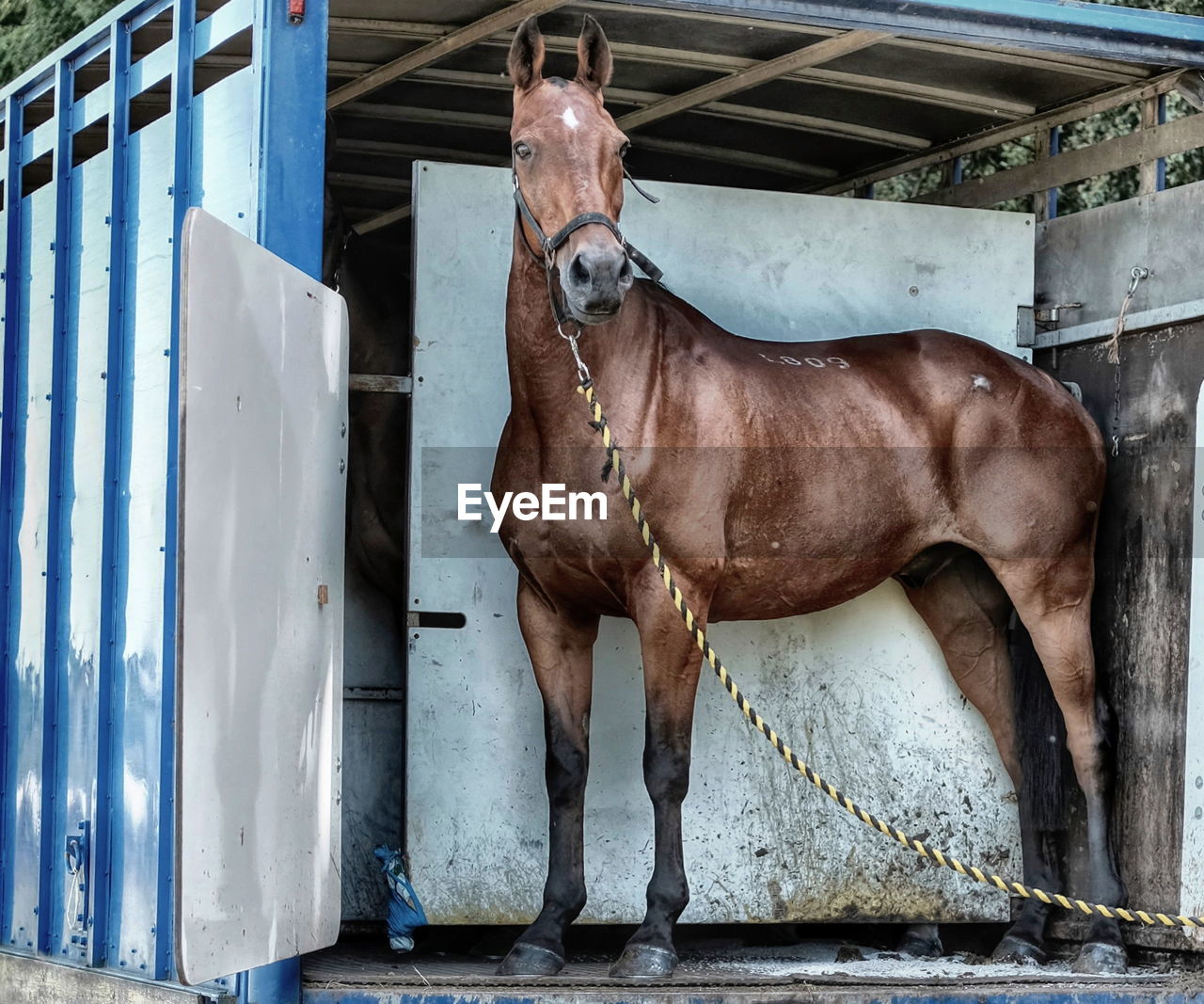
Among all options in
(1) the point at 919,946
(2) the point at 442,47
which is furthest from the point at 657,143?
(1) the point at 919,946

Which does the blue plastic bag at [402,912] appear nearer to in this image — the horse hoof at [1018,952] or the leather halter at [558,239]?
the leather halter at [558,239]

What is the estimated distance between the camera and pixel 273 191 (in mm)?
3863


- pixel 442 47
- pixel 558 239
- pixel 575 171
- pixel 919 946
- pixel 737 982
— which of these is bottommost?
pixel 919 946

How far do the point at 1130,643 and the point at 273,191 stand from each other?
2946mm

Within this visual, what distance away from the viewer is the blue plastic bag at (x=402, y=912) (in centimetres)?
464

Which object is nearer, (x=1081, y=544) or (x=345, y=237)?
(x=1081, y=544)

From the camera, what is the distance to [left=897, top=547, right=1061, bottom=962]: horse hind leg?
5.18 m

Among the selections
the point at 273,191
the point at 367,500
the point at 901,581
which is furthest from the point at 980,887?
the point at 273,191

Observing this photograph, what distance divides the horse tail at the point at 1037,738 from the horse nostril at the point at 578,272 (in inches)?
87.9

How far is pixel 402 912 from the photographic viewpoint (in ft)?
15.3

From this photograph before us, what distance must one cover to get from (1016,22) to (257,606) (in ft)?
8.73

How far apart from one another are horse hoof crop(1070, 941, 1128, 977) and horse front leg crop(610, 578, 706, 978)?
Result: 1.26 metres

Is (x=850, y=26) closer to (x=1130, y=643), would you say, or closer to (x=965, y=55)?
(x=965, y=55)

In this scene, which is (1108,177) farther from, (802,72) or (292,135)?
(292,135)
